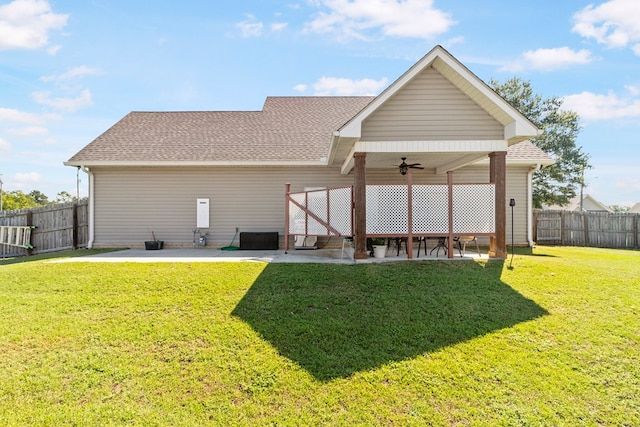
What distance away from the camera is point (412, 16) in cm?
819

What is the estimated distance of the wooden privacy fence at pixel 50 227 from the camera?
443 inches

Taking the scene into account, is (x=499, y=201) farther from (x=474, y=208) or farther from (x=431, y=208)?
(x=431, y=208)

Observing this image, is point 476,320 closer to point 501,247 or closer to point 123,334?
point 501,247

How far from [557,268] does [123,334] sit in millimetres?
7732

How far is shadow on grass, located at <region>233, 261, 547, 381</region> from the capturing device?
3686mm

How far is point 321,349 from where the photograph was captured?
3707mm

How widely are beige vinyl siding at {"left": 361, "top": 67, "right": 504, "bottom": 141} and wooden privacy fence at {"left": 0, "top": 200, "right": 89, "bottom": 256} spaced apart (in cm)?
1050

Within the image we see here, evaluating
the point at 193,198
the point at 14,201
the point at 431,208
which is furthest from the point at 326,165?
the point at 14,201

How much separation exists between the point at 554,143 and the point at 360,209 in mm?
24696

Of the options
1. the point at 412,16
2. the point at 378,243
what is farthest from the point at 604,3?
the point at 378,243

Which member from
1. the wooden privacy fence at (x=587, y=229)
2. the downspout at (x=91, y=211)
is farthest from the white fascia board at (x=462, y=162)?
the downspout at (x=91, y=211)

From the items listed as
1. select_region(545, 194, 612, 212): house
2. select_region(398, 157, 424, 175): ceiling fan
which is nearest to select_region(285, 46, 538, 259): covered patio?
select_region(398, 157, 424, 175): ceiling fan

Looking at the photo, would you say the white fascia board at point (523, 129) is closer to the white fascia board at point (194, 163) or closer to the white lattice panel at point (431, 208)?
the white lattice panel at point (431, 208)

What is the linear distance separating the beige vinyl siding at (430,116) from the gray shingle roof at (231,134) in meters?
3.69
